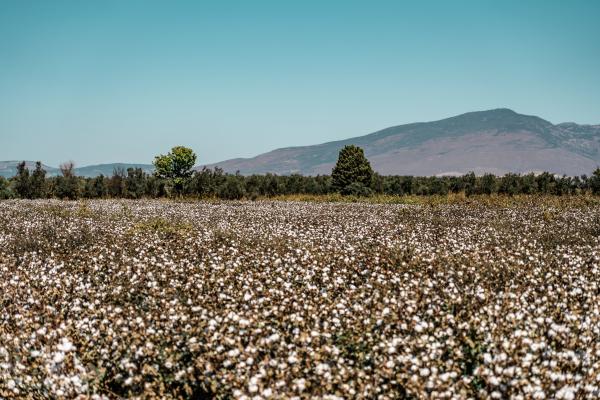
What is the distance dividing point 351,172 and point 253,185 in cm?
1082

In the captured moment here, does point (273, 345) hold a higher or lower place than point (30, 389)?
higher

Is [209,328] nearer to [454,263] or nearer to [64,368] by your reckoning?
[64,368]

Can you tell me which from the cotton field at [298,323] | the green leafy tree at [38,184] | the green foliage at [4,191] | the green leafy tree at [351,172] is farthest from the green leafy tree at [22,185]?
the cotton field at [298,323]

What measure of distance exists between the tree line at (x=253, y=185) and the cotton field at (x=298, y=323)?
3583 centimetres

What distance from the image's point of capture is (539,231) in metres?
15.3

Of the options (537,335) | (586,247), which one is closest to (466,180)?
(586,247)

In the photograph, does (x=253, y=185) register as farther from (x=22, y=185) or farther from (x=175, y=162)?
(x=175, y=162)

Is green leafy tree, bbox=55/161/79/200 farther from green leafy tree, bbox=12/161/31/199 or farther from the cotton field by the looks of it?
the cotton field

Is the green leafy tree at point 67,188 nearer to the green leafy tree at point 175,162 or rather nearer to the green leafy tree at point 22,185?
the green leafy tree at point 22,185

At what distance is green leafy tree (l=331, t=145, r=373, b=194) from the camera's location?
46.7 metres

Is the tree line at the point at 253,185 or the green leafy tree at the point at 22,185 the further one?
the tree line at the point at 253,185

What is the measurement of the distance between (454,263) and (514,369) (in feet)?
17.5

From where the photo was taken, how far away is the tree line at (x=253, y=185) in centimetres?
4488

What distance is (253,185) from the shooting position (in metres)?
51.7
